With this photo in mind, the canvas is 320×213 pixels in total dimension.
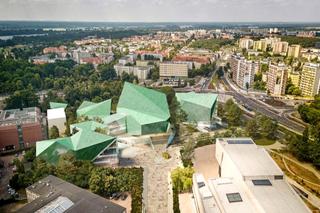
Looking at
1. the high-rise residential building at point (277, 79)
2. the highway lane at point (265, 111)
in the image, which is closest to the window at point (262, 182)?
the highway lane at point (265, 111)

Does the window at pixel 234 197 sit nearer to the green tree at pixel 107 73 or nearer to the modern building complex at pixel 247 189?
the modern building complex at pixel 247 189

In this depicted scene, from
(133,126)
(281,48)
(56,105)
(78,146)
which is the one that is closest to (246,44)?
(281,48)

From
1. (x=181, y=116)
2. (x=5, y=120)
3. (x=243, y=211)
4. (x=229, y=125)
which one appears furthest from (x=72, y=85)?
(x=243, y=211)

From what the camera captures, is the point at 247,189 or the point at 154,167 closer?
the point at 247,189

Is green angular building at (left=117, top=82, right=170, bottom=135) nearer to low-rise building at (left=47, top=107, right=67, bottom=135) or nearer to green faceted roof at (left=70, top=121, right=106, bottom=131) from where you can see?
green faceted roof at (left=70, top=121, right=106, bottom=131)

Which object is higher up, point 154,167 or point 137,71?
point 137,71

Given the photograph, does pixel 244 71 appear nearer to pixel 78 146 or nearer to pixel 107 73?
pixel 107 73

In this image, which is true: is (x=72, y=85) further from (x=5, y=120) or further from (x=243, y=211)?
(x=243, y=211)
